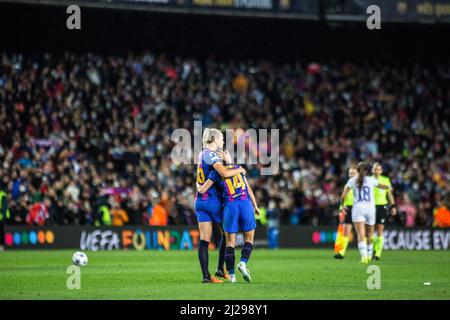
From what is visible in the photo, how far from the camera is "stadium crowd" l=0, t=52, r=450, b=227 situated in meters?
34.0

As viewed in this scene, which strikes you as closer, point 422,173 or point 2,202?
point 2,202

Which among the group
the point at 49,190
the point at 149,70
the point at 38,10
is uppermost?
the point at 38,10

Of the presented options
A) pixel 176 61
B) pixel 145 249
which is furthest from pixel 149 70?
pixel 145 249

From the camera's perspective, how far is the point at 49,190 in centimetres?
3241

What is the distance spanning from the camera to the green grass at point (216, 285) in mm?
14289

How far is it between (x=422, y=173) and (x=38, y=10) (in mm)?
17326

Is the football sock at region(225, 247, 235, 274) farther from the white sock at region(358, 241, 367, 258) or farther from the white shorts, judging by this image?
the white shorts

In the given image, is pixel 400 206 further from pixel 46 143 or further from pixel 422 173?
pixel 46 143

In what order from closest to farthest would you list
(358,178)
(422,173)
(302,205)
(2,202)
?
(358,178) < (2,202) < (302,205) < (422,173)

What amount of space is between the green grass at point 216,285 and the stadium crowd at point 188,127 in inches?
312

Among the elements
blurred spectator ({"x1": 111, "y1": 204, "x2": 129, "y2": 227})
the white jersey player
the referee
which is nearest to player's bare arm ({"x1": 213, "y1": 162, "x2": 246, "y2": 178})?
the white jersey player
